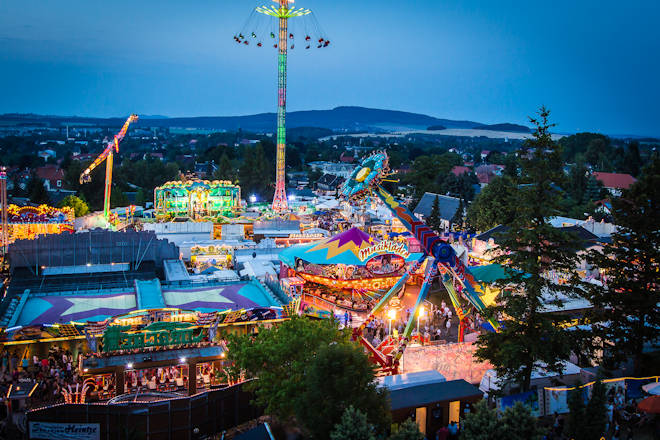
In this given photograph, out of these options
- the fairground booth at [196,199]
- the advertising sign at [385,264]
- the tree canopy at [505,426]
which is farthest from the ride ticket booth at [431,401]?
the fairground booth at [196,199]

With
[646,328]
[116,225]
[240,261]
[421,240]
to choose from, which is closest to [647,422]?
[646,328]

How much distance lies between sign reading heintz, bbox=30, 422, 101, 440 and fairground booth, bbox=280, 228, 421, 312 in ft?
37.8

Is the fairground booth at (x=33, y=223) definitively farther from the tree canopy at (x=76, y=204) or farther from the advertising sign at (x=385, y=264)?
the advertising sign at (x=385, y=264)

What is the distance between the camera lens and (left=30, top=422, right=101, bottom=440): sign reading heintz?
12.0 meters

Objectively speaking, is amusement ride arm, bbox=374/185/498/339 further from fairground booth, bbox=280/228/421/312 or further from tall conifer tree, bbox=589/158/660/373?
fairground booth, bbox=280/228/421/312

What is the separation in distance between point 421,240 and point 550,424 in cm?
649

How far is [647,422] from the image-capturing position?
13328 mm

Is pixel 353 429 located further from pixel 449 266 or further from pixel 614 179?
pixel 614 179

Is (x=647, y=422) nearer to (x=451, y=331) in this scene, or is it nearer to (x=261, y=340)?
(x=451, y=331)

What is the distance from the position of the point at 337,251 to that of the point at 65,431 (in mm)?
13979

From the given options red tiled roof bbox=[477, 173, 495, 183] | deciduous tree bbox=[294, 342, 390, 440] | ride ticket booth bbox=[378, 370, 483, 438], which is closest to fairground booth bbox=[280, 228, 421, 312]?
ride ticket booth bbox=[378, 370, 483, 438]

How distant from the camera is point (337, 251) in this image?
24.4 meters

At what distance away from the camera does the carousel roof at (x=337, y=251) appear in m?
23.9

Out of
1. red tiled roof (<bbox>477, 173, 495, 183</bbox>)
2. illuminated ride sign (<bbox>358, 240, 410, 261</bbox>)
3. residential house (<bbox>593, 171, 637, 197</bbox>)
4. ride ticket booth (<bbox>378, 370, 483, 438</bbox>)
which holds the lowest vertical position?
ride ticket booth (<bbox>378, 370, 483, 438</bbox>)
